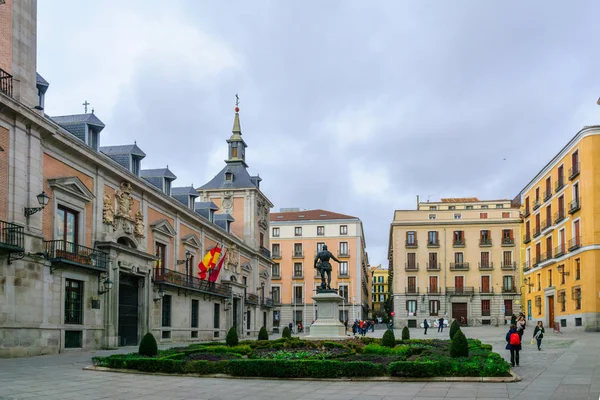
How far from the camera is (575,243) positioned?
4778cm

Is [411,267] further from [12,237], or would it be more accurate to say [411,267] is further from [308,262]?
[12,237]

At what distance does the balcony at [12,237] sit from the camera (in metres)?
23.9

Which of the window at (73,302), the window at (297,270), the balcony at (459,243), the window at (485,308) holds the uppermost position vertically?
the balcony at (459,243)

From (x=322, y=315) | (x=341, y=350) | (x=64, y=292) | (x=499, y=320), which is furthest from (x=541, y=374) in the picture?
(x=499, y=320)

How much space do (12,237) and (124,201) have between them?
11.5m

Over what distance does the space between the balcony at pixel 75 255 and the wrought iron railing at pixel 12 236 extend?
77.9 inches

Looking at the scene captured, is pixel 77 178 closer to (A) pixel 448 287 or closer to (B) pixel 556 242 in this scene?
(B) pixel 556 242

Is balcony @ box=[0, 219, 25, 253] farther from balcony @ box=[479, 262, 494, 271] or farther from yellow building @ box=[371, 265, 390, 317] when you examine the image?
yellow building @ box=[371, 265, 390, 317]

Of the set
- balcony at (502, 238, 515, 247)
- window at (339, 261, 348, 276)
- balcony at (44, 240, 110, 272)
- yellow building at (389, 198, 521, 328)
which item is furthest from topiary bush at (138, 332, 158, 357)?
window at (339, 261, 348, 276)

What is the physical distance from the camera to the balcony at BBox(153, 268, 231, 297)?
40787mm

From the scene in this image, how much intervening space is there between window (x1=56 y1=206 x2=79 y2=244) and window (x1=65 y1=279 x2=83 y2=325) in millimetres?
1559

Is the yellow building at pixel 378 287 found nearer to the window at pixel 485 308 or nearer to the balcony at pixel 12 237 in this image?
the window at pixel 485 308

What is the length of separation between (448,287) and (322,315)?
53.0 metres

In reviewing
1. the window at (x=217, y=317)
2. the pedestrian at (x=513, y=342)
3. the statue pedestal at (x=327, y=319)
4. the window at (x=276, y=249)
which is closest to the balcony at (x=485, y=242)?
the window at (x=276, y=249)
